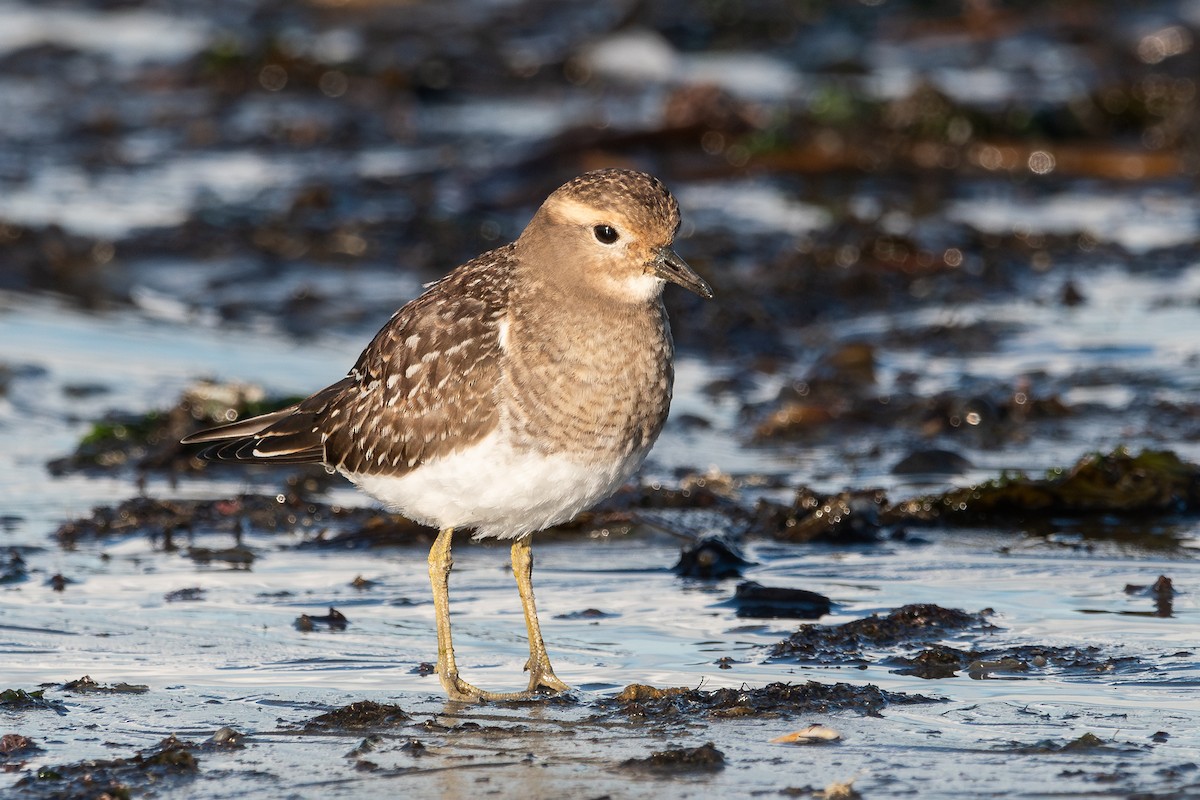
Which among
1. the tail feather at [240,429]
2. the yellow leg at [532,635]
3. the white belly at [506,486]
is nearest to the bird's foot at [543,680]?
the yellow leg at [532,635]

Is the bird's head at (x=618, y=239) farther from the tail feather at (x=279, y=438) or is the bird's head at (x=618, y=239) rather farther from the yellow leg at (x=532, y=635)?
the tail feather at (x=279, y=438)

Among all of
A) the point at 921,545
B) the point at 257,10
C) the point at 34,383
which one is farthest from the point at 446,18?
the point at 921,545

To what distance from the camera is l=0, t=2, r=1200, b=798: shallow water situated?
16.3ft

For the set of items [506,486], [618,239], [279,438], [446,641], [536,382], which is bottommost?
[446,641]

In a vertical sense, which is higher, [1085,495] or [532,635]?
[1085,495]

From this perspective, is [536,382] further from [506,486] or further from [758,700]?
[758,700]

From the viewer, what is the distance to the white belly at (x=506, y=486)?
5426 mm

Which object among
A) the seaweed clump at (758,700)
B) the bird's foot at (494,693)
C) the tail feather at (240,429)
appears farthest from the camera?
the tail feather at (240,429)

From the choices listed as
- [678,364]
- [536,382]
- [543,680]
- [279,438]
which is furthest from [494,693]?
[678,364]

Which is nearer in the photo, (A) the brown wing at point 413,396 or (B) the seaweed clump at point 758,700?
(B) the seaweed clump at point 758,700

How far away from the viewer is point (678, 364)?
32.7ft

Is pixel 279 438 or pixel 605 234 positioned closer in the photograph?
pixel 605 234

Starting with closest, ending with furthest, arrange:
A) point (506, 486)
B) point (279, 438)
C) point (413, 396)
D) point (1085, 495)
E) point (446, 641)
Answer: point (506, 486)
point (446, 641)
point (413, 396)
point (279, 438)
point (1085, 495)

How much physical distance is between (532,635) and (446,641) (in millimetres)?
272
